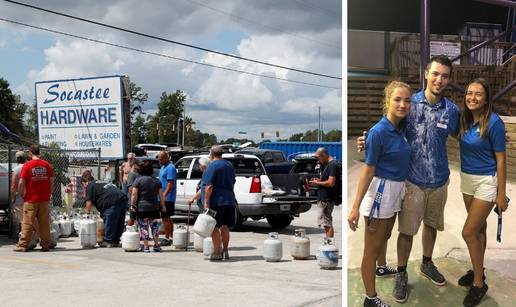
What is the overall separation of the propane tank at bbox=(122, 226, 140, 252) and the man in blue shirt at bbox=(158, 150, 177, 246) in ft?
2.62

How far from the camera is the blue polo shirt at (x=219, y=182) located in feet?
33.4

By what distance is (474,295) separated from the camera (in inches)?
180

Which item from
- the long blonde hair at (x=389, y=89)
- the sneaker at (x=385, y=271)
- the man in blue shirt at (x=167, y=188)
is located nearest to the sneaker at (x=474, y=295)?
the sneaker at (x=385, y=271)

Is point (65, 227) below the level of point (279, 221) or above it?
above

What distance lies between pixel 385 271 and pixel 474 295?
58 cm

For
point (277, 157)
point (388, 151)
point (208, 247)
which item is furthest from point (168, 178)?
point (277, 157)

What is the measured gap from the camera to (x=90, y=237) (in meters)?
12.1

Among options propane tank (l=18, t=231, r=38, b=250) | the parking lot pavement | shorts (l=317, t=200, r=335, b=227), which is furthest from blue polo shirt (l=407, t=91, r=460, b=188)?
propane tank (l=18, t=231, r=38, b=250)

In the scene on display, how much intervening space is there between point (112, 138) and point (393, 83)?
17.4m

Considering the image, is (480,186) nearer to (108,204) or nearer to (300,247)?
(300,247)

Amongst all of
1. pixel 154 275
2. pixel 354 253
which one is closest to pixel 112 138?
pixel 154 275

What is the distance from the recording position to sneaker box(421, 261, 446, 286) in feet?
15.1

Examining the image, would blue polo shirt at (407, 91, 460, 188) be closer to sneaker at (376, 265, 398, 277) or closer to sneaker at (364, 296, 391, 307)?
sneaker at (376, 265, 398, 277)

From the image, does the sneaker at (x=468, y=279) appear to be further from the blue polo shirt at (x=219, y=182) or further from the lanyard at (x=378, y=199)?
the blue polo shirt at (x=219, y=182)
